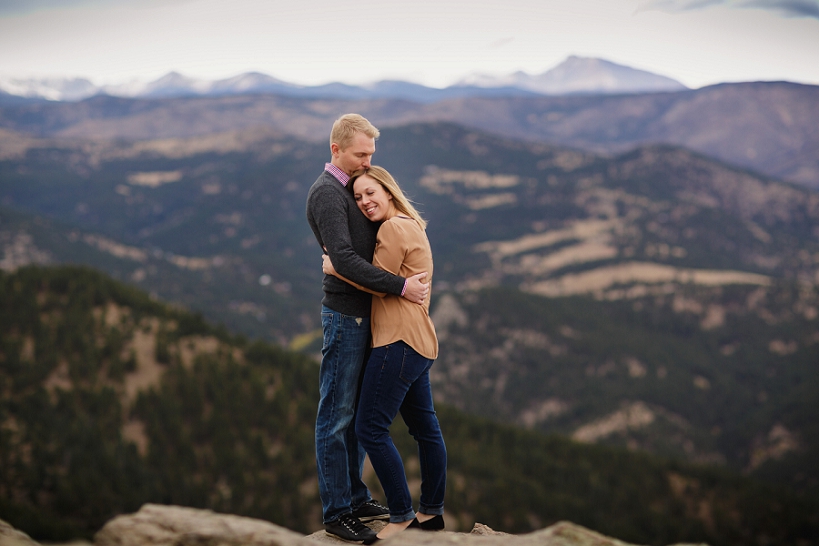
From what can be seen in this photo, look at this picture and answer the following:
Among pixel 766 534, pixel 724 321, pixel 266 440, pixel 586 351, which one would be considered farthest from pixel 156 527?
pixel 724 321

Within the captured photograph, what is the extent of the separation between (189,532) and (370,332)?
3202 mm

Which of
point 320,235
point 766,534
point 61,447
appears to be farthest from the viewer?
point 766,534

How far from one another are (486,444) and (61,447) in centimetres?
4118

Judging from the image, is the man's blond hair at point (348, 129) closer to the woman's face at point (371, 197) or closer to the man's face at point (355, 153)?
the man's face at point (355, 153)

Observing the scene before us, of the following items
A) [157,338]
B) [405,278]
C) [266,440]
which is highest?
[405,278]

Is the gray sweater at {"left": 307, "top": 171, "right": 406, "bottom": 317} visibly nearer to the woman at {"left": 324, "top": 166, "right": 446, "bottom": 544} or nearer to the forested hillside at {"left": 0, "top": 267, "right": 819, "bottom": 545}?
the woman at {"left": 324, "top": 166, "right": 446, "bottom": 544}

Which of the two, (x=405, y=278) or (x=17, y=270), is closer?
(x=405, y=278)

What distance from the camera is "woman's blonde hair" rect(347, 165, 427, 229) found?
875cm

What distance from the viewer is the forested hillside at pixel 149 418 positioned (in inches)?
1596

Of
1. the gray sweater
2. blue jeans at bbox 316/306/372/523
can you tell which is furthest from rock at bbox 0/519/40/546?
the gray sweater

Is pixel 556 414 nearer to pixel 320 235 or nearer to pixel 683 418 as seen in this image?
pixel 683 418

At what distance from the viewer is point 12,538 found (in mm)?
7703

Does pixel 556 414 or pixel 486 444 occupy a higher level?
pixel 486 444

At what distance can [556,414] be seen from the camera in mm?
134875
